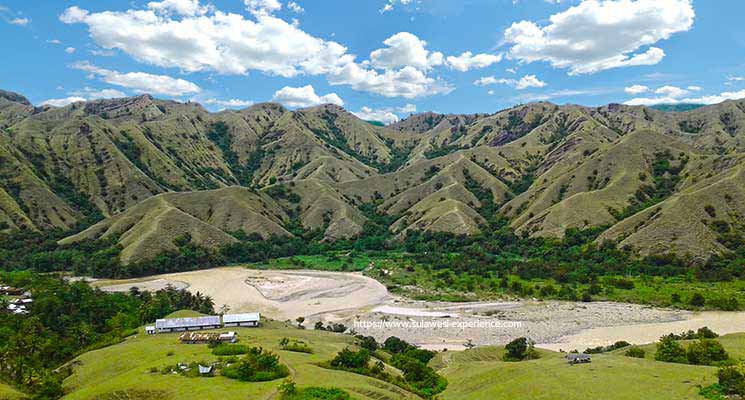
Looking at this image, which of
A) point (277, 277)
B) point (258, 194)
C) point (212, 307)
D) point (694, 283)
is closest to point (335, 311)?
point (212, 307)

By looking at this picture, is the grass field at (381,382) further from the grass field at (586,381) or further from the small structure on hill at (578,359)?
the small structure on hill at (578,359)

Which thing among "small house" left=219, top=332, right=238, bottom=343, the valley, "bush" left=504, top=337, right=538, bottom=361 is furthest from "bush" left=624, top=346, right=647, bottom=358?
"small house" left=219, top=332, right=238, bottom=343

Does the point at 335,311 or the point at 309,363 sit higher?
the point at 309,363

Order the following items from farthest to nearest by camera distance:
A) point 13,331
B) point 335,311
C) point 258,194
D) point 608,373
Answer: point 258,194, point 335,311, point 13,331, point 608,373

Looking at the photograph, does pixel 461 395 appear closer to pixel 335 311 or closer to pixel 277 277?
pixel 335 311


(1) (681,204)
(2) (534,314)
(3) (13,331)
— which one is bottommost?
(2) (534,314)

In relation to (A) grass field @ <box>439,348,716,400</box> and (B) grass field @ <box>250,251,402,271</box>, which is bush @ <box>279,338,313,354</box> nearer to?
(A) grass field @ <box>439,348,716,400</box>

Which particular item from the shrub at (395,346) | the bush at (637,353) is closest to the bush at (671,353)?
the bush at (637,353)
